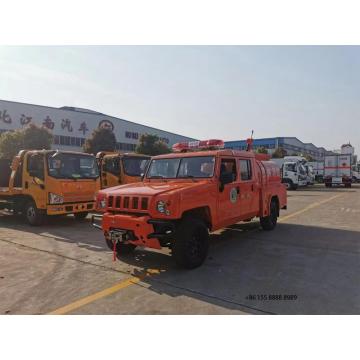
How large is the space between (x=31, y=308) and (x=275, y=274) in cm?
348

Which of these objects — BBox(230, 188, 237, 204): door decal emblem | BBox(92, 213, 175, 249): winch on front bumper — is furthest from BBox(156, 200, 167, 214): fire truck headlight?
BBox(230, 188, 237, 204): door decal emblem

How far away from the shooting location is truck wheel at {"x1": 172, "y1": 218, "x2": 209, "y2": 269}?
5.52 metres

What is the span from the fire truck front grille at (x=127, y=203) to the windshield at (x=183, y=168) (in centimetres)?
120

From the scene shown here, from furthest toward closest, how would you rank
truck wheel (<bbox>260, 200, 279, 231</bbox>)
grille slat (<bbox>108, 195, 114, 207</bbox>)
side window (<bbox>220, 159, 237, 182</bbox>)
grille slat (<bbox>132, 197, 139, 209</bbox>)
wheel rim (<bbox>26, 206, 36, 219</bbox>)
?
wheel rim (<bbox>26, 206, 36, 219</bbox>)
truck wheel (<bbox>260, 200, 279, 231</bbox>)
side window (<bbox>220, 159, 237, 182</bbox>)
grille slat (<bbox>108, 195, 114, 207</bbox>)
grille slat (<bbox>132, 197, 139, 209</bbox>)

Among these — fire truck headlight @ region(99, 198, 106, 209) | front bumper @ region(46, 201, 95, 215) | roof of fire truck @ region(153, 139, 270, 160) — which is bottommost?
front bumper @ region(46, 201, 95, 215)

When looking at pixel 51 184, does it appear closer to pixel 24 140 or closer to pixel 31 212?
pixel 31 212

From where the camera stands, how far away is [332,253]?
6.88m

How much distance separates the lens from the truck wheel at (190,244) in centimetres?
552

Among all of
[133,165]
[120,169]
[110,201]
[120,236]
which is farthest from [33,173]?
[120,236]

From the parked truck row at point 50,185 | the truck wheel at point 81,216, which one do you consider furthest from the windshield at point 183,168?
the truck wheel at point 81,216

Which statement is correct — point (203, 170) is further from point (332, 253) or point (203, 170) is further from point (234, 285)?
point (332, 253)

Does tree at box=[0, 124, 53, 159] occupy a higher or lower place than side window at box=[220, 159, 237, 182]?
higher

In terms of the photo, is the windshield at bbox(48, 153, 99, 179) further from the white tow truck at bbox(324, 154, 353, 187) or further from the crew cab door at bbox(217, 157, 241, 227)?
the white tow truck at bbox(324, 154, 353, 187)

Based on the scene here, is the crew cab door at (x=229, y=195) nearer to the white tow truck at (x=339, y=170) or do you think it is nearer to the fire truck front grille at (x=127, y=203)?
the fire truck front grille at (x=127, y=203)
